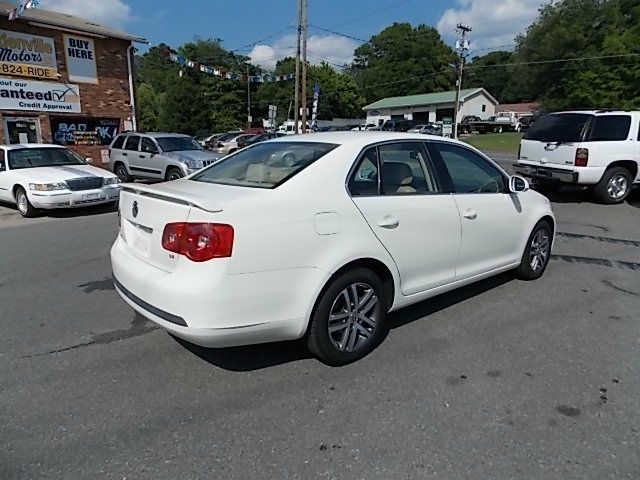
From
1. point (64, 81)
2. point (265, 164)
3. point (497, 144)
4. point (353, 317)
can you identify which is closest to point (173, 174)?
point (64, 81)

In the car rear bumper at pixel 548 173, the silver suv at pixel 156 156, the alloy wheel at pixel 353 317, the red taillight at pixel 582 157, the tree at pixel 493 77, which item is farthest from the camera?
the tree at pixel 493 77

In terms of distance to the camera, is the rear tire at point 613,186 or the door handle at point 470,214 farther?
the rear tire at point 613,186

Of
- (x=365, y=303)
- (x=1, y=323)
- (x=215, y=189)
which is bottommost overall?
(x=1, y=323)

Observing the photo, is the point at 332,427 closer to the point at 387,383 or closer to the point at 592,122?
the point at 387,383

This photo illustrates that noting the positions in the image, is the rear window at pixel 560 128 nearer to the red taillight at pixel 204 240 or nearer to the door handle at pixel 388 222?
the door handle at pixel 388 222

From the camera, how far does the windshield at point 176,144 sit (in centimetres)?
1335

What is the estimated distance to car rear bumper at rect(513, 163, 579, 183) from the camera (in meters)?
9.50

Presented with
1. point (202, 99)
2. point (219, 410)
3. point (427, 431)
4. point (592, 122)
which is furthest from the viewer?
point (202, 99)

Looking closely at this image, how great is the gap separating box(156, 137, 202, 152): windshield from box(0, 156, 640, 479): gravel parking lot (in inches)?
367

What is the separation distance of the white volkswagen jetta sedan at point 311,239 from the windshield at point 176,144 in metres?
10.1

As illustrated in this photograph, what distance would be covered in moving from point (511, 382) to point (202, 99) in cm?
5376

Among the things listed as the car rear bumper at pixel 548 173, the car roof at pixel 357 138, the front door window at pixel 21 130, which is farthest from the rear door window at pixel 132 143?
the car roof at pixel 357 138

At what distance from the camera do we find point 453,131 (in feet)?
126

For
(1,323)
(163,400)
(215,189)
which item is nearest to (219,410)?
(163,400)
